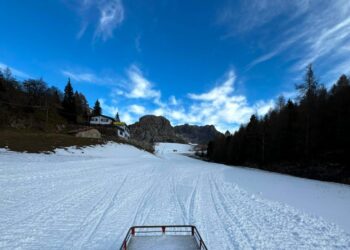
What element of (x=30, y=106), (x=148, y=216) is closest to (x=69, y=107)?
(x=30, y=106)

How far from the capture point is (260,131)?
1729 inches

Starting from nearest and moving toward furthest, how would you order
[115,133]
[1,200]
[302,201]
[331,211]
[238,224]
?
[238,224]
[1,200]
[331,211]
[302,201]
[115,133]

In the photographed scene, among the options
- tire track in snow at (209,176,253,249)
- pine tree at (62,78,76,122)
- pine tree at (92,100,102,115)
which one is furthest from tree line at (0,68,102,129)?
tire track in snow at (209,176,253,249)

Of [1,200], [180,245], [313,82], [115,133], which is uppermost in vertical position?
[313,82]

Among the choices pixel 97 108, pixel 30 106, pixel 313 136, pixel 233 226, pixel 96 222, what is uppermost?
pixel 97 108

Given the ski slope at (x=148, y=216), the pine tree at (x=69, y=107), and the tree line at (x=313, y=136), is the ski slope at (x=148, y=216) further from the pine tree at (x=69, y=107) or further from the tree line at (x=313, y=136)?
the pine tree at (x=69, y=107)

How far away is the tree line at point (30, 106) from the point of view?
47.5 m

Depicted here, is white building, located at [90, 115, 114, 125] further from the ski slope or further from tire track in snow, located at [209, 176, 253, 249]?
tire track in snow, located at [209, 176, 253, 249]

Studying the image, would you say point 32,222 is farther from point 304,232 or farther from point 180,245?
point 304,232

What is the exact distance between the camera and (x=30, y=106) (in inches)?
2079

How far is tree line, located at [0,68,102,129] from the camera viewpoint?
4750cm

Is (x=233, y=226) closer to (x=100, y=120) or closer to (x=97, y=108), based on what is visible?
(x=100, y=120)

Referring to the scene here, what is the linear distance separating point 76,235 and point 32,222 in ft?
5.42

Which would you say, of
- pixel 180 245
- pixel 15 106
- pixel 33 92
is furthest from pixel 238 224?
pixel 33 92
